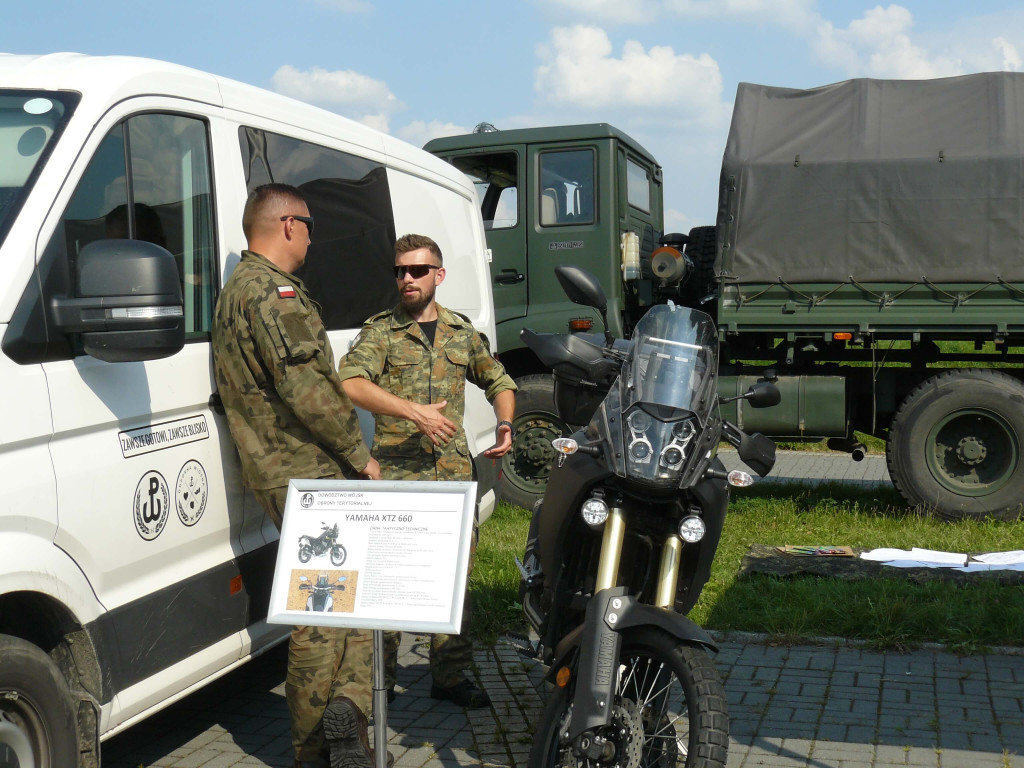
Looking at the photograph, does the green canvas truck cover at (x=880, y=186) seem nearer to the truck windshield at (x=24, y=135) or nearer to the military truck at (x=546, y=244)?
the military truck at (x=546, y=244)

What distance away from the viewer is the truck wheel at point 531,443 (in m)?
8.82

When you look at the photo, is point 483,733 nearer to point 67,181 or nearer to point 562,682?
point 562,682

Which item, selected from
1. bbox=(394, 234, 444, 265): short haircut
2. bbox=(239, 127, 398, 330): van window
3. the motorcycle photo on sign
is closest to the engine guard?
the motorcycle photo on sign

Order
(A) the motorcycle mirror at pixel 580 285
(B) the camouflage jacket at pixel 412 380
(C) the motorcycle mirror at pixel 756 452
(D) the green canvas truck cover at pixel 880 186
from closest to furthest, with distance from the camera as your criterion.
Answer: (A) the motorcycle mirror at pixel 580 285, (C) the motorcycle mirror at pixel 756 452, (B) the camouflage jacket at pixel 412 380, (D) the green canvas truck cover at pixel 880 186

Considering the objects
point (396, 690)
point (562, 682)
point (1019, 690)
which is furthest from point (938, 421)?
point (562, 682)

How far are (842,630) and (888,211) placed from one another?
3748 millimetres

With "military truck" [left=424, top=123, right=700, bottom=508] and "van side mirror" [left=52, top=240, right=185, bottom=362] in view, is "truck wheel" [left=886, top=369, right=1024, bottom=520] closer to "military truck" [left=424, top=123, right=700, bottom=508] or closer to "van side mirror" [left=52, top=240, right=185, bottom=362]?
"military truck" [left=424, top=123, right=700, bottom=508]

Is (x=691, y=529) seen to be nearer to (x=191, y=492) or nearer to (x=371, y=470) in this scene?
(x=371, y=470)

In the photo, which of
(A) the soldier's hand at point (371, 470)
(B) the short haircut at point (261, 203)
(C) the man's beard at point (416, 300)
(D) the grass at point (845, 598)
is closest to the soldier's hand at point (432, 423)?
(A) the soldier's hand at point (371, 470)

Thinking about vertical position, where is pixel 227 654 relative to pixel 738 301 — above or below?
below

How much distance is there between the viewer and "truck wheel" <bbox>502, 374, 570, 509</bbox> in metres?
8.82

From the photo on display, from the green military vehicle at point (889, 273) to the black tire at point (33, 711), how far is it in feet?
19.1

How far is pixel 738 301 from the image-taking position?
330 inches

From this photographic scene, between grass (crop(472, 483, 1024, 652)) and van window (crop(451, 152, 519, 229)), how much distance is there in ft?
8.73
